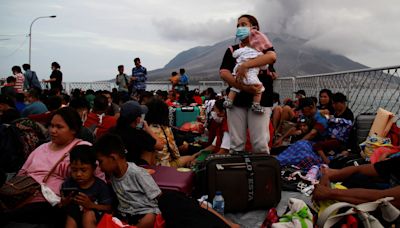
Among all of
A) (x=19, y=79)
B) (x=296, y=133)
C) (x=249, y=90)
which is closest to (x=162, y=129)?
(x=249, y=90)

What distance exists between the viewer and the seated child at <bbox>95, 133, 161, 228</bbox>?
9.03ft

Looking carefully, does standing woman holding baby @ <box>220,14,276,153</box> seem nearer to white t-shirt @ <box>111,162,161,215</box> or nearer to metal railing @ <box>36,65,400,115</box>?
white t-shirt @ <box>111,162,161,215</box>

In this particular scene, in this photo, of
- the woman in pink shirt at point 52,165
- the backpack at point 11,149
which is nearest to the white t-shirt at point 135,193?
the woman in pink shirt at point 52,165

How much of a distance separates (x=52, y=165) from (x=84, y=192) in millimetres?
395

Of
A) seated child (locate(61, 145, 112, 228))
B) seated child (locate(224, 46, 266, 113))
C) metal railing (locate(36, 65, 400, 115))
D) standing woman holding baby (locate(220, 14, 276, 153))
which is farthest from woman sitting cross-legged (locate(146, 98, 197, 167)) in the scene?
metal railing (locate(36, 65, 400, 115))

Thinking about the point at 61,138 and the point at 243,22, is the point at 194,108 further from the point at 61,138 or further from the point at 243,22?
the point at 61,138

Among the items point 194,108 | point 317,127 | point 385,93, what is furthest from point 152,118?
point 194,108

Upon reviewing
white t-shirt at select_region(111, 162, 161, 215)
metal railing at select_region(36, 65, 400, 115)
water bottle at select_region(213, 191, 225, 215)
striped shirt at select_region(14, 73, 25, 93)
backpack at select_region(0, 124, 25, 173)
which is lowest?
water bottle at select_region(213, 191, 225, 215)

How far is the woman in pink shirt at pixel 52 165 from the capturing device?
8.68 ft

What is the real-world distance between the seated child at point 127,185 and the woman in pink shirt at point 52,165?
34cm

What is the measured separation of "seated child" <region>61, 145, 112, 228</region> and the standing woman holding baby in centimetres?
154

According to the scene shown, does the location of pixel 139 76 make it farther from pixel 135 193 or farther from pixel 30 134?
pixel 135 193

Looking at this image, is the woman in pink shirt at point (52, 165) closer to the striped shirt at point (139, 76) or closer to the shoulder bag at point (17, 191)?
the shoulder bag at point (17, 191)

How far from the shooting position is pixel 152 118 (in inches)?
171
